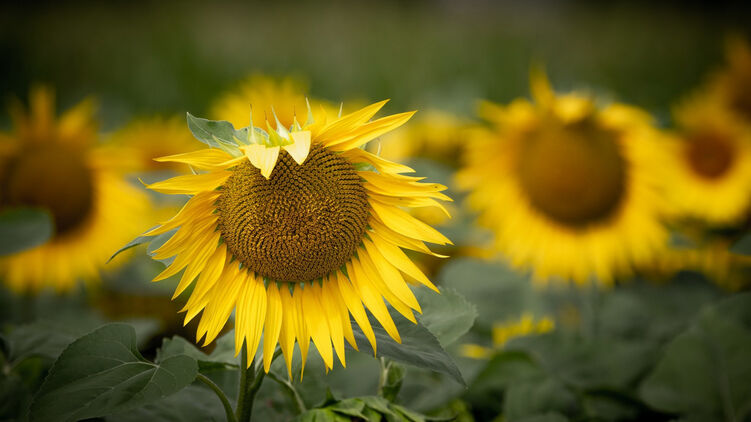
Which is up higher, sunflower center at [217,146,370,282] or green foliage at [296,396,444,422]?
sunflower center at [217,146,370,282]

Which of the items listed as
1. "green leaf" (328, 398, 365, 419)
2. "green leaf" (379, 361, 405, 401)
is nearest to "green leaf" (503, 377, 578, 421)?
"green leaf" (379, 361, 405, 401)

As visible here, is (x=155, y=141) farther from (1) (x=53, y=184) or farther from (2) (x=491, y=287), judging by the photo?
(2) (x=491, y=287)

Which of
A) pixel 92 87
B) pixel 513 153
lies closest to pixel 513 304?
pixel 513 153

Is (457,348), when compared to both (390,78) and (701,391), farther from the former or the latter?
(390,78)

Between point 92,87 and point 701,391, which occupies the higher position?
point 92,87

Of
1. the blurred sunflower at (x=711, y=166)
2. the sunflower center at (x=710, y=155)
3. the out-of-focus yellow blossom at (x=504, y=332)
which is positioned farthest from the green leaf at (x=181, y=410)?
the sunflower center at (x=710, y=155)

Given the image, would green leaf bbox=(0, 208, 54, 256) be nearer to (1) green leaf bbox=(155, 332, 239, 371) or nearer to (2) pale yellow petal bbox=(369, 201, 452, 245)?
(1) green leaf bbox=(155, 332, 239, 371)
